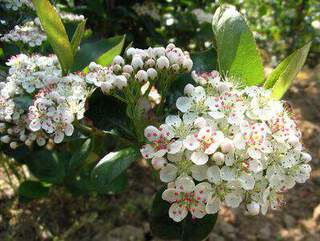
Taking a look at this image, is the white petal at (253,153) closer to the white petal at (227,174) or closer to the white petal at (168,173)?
the white petal at (227,174)

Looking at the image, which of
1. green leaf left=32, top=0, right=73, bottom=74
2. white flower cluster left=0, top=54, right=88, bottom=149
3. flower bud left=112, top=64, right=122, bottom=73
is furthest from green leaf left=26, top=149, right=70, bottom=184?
flower bud left=112, top=64, right=122, bottom=73

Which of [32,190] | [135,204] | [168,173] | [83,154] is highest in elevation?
[168,173]

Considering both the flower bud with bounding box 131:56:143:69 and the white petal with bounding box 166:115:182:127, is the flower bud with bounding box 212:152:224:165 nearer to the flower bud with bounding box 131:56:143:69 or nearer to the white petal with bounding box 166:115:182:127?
the white petal with bounding box 166:115:182:127

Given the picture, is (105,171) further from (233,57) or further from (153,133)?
(233,57)

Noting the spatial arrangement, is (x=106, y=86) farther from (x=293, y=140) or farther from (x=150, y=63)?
(x=293, y=140)

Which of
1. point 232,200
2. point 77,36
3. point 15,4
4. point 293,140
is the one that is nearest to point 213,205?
point 232,200

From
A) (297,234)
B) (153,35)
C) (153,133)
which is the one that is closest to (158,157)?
(153,133)

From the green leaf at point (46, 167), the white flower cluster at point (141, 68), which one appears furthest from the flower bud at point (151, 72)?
the green leaf at point (46, 167)
